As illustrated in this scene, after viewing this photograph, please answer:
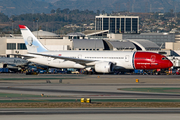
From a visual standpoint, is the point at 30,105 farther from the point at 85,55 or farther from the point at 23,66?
the point at 23,66

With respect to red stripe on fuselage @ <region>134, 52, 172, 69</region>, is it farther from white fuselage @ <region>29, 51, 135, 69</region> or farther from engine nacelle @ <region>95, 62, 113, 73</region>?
engine nacelle @ <region>95, 62, 113, 73</region>

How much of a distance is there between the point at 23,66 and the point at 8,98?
5641cm

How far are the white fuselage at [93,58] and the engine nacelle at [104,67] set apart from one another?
5.80ft

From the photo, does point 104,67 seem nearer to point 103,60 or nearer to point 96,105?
point 103,60

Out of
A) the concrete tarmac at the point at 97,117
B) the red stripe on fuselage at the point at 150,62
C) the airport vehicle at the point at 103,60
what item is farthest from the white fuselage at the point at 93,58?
the concrete tarmac at the point at 97,117

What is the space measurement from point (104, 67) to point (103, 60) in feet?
11.1

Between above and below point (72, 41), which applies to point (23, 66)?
below

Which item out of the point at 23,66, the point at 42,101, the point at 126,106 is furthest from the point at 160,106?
the point at 23,66

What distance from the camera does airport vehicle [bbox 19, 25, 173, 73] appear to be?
71.8 m

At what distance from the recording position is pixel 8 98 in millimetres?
37906

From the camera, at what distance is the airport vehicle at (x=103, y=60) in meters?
71.8

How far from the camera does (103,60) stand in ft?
245

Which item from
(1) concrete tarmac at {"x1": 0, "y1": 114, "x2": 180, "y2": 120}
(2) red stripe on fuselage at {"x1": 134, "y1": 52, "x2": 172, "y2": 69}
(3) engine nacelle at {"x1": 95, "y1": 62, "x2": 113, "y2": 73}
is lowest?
(1) concrete tarmac at {"x1": 0, "y1": 114, "x2": 180, "y2": 120}

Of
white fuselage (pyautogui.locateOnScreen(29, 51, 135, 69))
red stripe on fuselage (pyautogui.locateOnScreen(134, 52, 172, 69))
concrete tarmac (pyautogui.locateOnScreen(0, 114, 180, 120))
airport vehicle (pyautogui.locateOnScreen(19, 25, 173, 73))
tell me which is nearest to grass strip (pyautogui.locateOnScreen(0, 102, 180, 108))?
concrete tarmac (pyautogui.locateOnScreen(0, 114, 180, 120))
